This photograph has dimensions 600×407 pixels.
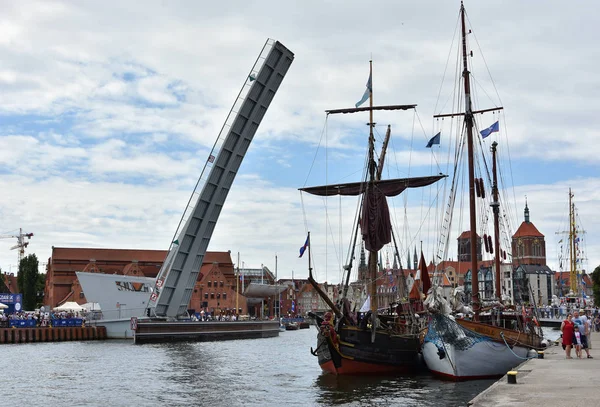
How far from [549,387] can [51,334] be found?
42.0 metres

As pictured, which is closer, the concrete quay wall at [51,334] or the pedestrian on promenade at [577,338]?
the pedestrian on promenade at [577,338]

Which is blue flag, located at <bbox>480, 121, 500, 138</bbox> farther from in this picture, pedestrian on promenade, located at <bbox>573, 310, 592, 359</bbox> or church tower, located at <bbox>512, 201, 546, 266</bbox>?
church tower, located at <bbox>512, 201, 546, 266</bbox>

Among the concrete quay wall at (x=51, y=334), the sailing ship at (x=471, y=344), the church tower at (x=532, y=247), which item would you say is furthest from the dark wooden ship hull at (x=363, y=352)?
the church tower at (x=532, y=247)

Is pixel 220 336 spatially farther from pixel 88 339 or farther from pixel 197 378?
pixel 197 378

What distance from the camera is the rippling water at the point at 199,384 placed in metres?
19.6

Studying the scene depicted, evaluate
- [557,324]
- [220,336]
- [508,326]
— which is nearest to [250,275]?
[557,324]

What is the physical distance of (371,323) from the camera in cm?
2469

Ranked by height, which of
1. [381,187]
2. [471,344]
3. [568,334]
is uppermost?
[381,187]

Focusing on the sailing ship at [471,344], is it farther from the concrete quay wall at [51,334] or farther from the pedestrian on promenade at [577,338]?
the concrete quay wall at [51,334]

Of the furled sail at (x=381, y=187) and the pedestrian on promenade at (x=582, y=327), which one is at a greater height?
the furled sail at (x=381, y=187)

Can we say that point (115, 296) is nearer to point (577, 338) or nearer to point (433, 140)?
point (433, 140)

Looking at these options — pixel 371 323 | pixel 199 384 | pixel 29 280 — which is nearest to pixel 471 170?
pixel 371 323

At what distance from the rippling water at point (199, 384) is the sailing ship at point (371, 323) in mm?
776

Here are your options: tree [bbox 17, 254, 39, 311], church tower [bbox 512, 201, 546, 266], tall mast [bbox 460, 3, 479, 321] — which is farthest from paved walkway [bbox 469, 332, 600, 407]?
church tower [bbox 512, 201, 546, 266]
